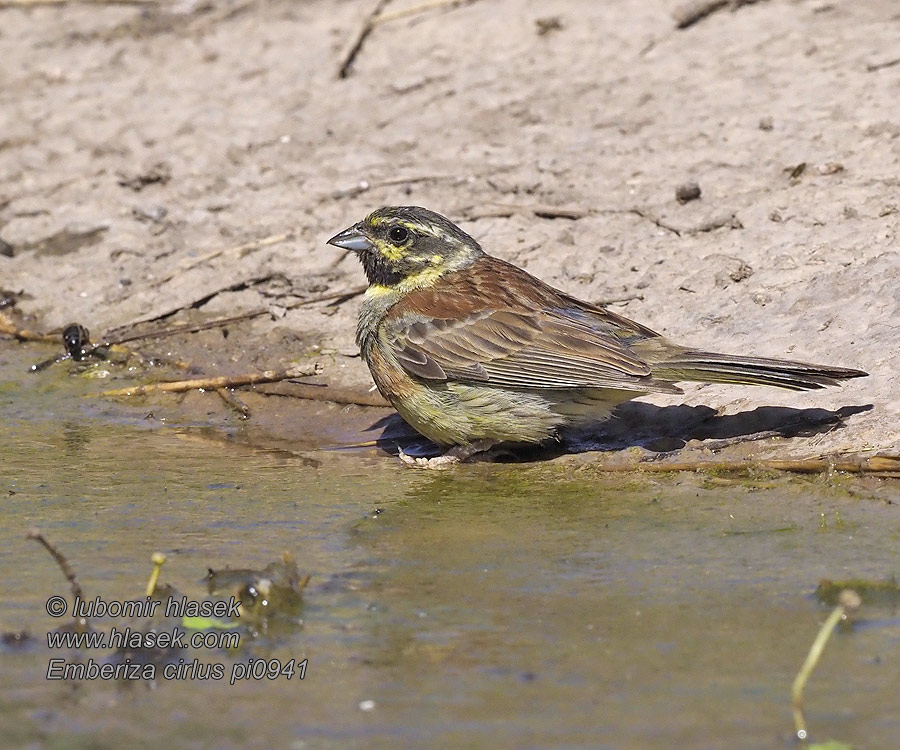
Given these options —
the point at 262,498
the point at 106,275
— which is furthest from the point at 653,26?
the point at 262,498

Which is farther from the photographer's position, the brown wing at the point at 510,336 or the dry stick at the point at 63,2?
the dry stick at the point at 63,2

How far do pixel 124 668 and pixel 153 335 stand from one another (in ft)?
14.4

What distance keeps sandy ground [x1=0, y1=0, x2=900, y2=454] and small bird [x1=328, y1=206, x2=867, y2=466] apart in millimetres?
472

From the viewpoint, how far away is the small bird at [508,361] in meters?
6.04

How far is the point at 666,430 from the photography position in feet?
21.4

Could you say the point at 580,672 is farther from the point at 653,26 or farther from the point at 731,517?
the point at 653,26

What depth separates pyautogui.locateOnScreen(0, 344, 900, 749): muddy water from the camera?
367 cm

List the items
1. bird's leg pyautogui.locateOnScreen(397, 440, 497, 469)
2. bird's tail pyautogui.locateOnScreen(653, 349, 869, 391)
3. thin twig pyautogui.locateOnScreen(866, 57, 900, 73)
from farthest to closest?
thin twig pyautogui.locateOnScreen(866, 57, 900, 73) → bird's leg pyautogui.locateOnScreen(397, 440, 497, 469) → bird's tail pyautogui.locateOnScreen(653, 349, 869, 391)

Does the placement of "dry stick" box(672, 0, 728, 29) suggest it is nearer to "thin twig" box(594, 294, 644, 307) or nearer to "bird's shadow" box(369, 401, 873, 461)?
"thin twig" box(594, 294, 644, 307)

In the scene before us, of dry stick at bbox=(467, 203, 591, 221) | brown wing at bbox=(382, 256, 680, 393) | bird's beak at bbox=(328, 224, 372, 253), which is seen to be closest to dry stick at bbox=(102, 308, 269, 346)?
bird's beak at bbox=(328, 224, 372, 253)

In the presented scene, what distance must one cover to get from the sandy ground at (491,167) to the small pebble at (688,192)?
5cm

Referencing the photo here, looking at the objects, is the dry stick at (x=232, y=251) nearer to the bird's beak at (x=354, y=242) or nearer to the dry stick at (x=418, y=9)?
the bird's beak at (x=354, y=242)

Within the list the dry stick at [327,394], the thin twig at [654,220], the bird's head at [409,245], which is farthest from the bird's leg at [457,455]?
the thin twig at [654,220]

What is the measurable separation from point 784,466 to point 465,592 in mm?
1795
